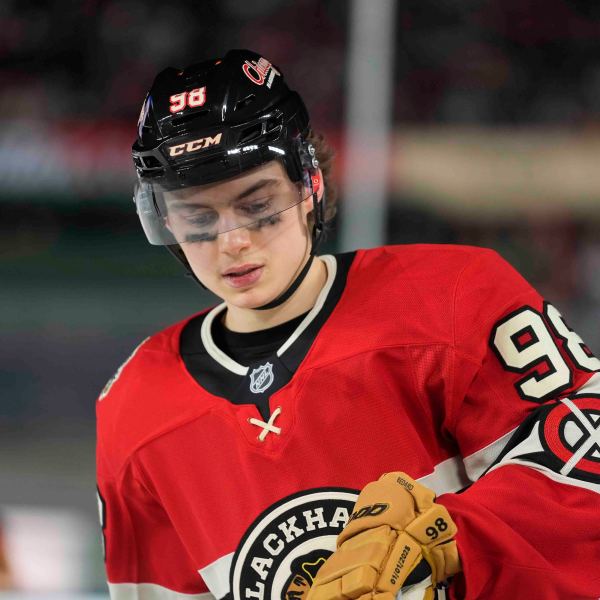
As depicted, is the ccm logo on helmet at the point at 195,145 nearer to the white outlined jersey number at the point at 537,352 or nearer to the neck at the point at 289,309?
the neck at the point at 289,309

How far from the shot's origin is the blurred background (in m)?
3.71

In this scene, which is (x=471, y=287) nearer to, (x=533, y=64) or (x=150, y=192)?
(x=150, y=192)

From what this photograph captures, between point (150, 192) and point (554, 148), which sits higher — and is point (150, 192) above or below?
above

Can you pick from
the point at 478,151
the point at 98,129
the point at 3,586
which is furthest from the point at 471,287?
the point at 98,129

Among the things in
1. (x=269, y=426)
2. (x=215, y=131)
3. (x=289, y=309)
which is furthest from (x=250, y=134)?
(x=269, y=426)

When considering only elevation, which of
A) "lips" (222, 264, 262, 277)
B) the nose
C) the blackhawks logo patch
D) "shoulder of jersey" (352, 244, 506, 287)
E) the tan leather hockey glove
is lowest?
the blackhawks logo patch

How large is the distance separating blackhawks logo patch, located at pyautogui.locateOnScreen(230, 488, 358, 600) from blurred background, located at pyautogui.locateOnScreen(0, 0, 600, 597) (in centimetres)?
209

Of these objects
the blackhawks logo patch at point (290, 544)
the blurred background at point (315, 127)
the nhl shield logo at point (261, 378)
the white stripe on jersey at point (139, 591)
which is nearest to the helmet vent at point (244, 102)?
the nhl shield logo at point (261, 378)

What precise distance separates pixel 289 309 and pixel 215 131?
0.90 feet

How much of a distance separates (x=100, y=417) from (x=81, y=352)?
2.76 meters

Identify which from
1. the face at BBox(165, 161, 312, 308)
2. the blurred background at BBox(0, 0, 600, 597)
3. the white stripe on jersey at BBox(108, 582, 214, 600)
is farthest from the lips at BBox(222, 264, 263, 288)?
the blurred background at BBox(0, 0, 600, 597)

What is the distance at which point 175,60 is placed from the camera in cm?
438

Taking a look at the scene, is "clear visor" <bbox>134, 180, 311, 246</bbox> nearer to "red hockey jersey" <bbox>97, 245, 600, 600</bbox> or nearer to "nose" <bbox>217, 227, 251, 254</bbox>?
"nose" <bbox>217, 227, 251, 254</bbox>

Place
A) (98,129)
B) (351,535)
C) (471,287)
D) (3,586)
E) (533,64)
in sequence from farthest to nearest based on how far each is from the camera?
(98,129) → (533,64) → (3,586) → (471,287) → (351,535)
